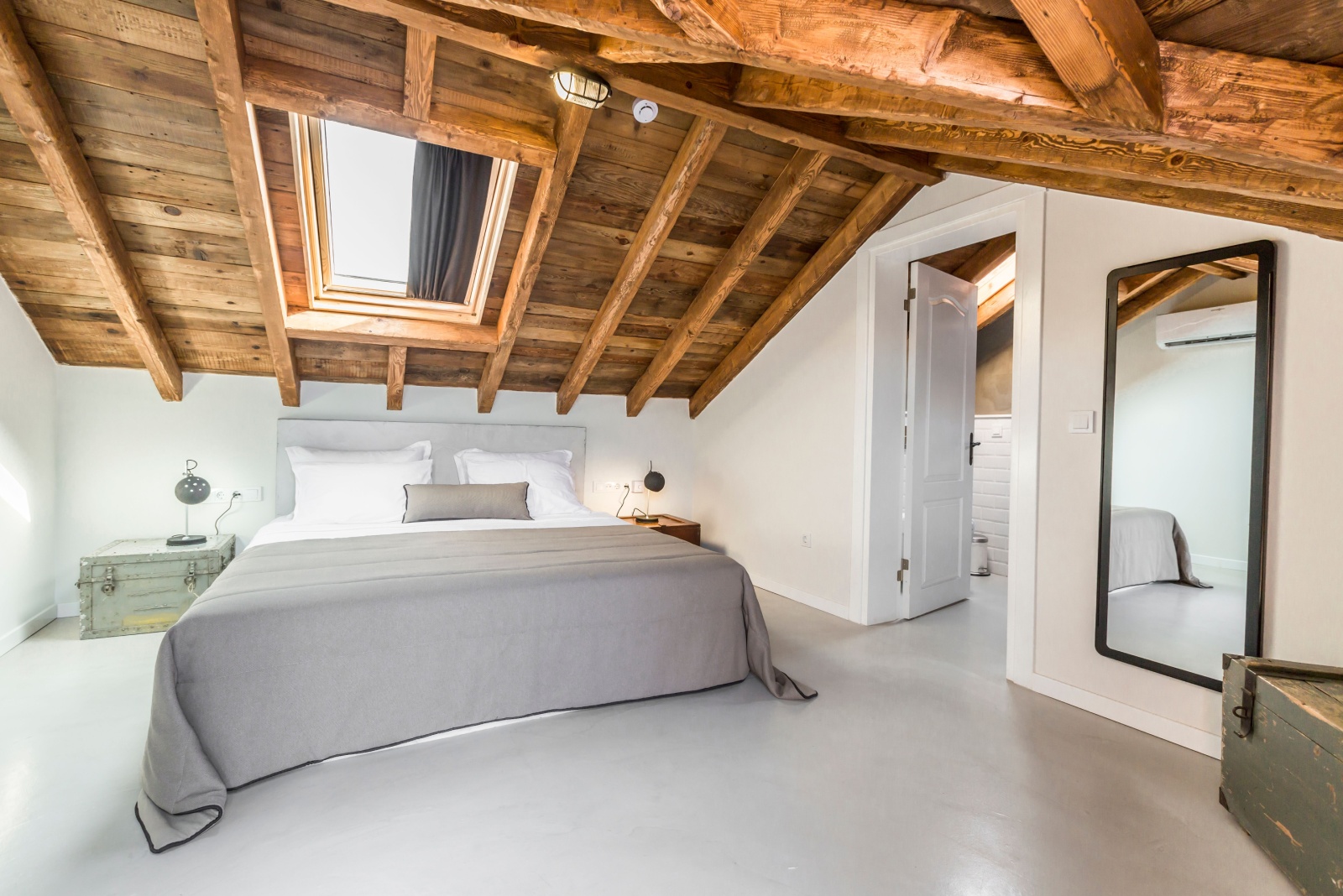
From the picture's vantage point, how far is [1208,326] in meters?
2.24

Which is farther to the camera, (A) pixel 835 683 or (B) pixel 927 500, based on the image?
(B) pixel 927 500

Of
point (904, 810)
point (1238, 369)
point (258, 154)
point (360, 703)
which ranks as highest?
point (258, 154)

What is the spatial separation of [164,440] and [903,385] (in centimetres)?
436

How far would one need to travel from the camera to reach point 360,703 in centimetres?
205

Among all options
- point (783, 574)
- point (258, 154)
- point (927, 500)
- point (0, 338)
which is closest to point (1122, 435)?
point (927, 500)

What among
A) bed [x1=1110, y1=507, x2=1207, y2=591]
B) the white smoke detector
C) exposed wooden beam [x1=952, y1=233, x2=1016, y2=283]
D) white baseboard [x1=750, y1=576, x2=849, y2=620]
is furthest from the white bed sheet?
exposed wooden beam [x1=952, y1=233, x2=1016, y2=283]

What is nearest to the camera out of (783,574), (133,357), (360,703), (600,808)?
(600,808)

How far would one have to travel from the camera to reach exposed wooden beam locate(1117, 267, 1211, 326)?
2.29 m

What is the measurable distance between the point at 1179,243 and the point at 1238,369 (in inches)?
20.6

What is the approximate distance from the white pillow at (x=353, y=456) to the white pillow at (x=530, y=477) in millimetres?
306

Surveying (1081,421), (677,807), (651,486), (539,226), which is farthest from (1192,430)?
(651,486)

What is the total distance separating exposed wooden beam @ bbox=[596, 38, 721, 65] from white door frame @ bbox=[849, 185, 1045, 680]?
1.87 meters

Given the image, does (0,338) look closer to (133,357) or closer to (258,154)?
(133,357)

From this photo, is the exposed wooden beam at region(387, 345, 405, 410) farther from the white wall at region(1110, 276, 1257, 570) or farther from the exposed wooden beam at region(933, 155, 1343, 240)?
the white wall at region(1110, 276, 1257, 570)
